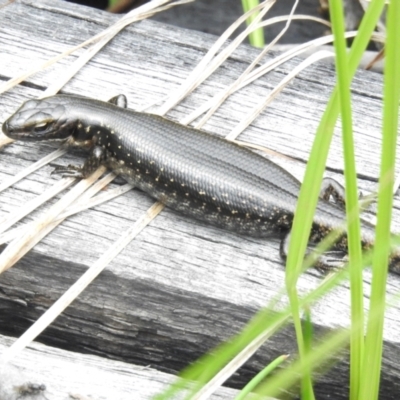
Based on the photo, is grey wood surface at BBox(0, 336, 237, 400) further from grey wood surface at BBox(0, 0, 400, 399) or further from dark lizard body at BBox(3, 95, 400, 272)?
dark lizard body at BBox(3, 95, 400, 272)

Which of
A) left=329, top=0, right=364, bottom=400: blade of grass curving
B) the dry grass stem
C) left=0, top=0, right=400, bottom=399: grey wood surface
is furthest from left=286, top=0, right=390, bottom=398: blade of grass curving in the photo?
the dry grass stem

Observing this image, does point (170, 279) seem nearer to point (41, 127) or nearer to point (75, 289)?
point (75, 289)

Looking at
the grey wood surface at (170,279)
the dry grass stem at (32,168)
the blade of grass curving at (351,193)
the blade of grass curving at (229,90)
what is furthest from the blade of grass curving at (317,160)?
the blade of grass curving at (229,90)

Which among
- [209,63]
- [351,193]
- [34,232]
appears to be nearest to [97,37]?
[209,63]

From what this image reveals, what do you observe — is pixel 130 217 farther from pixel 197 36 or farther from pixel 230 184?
pixel 197 36

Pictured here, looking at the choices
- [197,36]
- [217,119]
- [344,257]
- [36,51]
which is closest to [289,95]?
[217,119]
